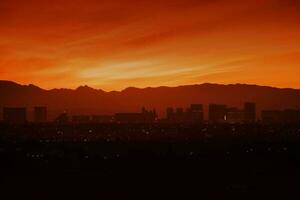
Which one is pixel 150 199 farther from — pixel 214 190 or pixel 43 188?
pixel 43 188

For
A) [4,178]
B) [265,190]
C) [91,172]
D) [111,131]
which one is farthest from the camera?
[111,131]

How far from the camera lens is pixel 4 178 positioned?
146ft

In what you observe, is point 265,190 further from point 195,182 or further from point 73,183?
point 73,183

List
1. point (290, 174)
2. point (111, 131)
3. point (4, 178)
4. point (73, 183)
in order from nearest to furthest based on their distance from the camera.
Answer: point (73, 183) → point (4, 178) → point (290, 174) → point (111, 131)

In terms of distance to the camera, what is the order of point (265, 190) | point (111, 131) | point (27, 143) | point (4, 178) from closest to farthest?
point (265, 190)
point (4, 178)
point (27, 143)
point (111, 131)

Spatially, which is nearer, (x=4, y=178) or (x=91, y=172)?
(x=4, y=178)

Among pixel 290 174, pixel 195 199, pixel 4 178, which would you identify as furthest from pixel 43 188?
pixel 290 174

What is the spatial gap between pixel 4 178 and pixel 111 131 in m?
130

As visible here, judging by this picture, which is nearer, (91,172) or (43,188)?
(43,188)

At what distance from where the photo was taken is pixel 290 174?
47375mm

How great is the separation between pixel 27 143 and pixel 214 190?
278ft

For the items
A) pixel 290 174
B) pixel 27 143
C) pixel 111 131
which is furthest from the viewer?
pixel 111 131

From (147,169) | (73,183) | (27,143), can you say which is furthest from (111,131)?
(73,183)

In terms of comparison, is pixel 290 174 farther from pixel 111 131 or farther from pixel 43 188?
pixel 111 131
